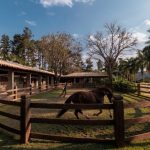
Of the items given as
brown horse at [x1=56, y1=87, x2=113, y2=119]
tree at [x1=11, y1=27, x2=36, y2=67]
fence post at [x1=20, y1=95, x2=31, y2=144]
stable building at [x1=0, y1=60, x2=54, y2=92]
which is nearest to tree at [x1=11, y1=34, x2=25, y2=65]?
tree at [x1=11, y1=27, x2=36, y2=67]

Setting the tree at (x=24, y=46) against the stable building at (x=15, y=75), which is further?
the tree at (x=24, y=46)

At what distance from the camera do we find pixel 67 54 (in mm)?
53656

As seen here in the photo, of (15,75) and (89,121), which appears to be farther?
(15,75)

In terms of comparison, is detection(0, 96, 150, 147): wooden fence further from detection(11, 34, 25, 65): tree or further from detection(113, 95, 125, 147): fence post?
detection(11, 34, 25, 65): tree

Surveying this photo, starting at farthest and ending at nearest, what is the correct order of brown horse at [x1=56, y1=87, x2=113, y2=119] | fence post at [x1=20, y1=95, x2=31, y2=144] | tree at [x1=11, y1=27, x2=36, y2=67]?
tree at [x1=11, y1=27, x2=36, y2=67] → brown horse at [x1=56, y1=87, x2=113, y2=119] → fence post at [x1=20, y1=95, x2=31, y2=144]

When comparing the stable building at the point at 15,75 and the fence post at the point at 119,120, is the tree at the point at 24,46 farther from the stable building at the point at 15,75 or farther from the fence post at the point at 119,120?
the fence post at the point at 119,120

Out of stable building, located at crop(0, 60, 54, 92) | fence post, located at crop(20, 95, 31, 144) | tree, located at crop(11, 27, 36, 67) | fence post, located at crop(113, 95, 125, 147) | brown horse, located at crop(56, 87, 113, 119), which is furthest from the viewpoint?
tree, located at crop(11, 27, 36, 67)

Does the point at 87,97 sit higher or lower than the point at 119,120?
higher

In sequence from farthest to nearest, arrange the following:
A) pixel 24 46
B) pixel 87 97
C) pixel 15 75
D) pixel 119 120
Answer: pixel 24 46 → pixel 15 75 → pixel 87 97 → pixel 119 120

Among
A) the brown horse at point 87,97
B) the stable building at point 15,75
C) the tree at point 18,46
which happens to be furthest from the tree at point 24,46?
the brown horse at point 87,97

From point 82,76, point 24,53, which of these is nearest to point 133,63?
point 82,76

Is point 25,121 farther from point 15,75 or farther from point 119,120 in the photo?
point 15,75

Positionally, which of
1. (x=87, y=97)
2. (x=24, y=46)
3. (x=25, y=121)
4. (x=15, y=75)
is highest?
(x=24, y=46)

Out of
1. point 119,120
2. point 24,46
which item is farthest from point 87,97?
point 24,46
